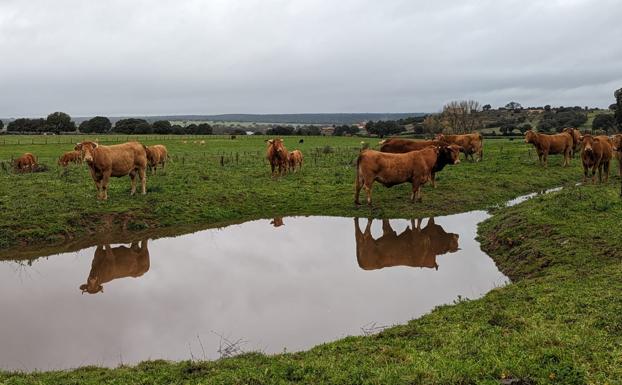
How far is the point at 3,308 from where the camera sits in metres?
9.05

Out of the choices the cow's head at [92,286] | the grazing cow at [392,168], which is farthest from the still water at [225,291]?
the grazing cow at [392,168]

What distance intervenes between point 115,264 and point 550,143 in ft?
76.1

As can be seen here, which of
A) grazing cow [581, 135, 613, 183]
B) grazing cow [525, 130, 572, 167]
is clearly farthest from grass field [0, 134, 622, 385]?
grazing cow [525, 130, 572, 167]

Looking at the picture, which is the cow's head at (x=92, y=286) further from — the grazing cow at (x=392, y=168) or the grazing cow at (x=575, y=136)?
the grazing cow at (x=575, y=136)

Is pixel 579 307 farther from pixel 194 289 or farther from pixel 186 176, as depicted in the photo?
pixel 186 176

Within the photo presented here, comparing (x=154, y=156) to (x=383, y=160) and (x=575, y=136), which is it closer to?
(x=383, y=160)

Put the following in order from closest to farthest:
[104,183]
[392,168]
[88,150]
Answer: [88,150]
[104,183]
[392,168]

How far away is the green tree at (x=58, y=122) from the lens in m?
80.1

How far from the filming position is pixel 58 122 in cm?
8075

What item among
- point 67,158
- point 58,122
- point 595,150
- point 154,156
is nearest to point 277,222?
point 154,156

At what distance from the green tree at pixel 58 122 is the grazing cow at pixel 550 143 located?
249ft

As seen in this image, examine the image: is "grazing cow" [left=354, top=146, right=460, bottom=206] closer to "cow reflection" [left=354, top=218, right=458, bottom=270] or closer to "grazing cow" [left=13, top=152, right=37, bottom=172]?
"cow reflection" [left=354, top=218, right=458, bottom=270]

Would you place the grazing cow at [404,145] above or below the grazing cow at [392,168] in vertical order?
above

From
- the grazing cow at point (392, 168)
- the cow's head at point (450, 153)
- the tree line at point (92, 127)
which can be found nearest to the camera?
the grazing cow at point (392, 168)
